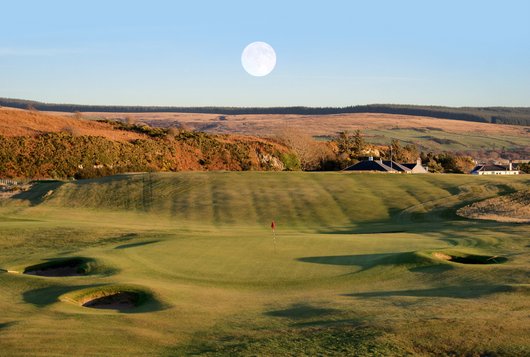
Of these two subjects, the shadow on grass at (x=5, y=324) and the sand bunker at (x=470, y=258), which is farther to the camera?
the sand bunker at (x=470, y=258)

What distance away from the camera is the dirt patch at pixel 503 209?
4047cm

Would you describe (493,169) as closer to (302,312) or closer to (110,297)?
(110,297)

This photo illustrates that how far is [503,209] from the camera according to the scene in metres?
42.8

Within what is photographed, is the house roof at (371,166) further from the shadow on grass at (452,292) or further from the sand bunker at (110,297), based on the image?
the sand bunker at (110,297)

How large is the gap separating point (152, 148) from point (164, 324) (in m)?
70.5

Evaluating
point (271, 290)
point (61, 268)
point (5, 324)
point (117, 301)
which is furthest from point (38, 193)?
point (5, 324)

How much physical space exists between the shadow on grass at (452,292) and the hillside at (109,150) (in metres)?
53.8

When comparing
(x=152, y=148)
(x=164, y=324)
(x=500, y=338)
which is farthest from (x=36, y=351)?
(x=152, y=148)

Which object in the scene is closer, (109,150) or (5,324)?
(5,324)

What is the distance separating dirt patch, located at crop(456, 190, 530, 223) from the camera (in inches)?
1593

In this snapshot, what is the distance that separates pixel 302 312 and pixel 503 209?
102ft

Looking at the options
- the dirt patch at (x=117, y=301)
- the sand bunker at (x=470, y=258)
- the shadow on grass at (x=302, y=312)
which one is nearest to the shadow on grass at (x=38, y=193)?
the dirt patch at (x=117, y=301)

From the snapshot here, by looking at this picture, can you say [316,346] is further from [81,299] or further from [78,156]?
[78,156]

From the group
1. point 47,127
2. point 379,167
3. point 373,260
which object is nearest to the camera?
point 373,260
